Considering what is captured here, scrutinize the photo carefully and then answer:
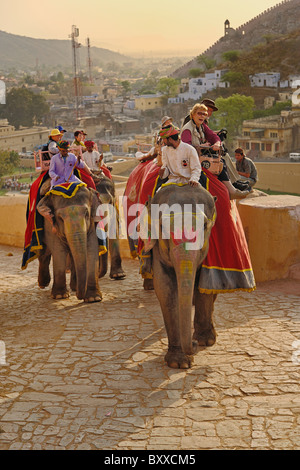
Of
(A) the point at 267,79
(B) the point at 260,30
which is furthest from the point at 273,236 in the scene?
(B) the point at 260,30

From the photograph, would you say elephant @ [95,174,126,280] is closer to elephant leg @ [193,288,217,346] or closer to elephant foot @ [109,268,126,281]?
elephant foot @ [109,268,126,281]

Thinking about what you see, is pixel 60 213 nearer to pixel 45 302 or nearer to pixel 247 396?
pixel 45 302

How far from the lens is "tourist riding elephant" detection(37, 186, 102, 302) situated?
293 inches

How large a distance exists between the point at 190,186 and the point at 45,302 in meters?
3.20

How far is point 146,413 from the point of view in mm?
4918

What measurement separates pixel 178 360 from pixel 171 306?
473 mm

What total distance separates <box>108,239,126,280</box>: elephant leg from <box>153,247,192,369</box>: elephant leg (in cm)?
350

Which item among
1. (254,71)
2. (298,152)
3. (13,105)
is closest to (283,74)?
(254,71)

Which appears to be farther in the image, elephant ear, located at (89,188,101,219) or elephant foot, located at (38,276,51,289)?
elephant foot, located at (38,276,51,289)

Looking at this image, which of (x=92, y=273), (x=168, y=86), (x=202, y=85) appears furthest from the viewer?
(x=168, y=86)

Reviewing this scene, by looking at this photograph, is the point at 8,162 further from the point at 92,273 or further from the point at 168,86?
the point at 92,273

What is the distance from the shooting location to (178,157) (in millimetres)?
5805

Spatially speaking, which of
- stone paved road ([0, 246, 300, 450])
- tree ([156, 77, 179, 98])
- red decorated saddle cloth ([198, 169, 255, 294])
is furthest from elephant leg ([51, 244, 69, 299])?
tree ([156, 77, 179, 98])
